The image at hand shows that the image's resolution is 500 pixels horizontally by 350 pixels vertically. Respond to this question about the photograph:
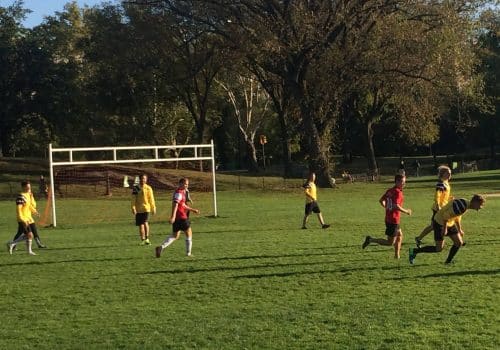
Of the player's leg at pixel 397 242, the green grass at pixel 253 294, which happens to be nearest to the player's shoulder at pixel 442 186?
the player's leg at pixel 397 242

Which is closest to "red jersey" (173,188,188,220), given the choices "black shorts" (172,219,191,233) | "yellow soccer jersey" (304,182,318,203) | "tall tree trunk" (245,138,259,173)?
"black shorts" (172,219,191,233)

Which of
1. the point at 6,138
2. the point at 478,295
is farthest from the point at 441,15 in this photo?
the point at 6,138

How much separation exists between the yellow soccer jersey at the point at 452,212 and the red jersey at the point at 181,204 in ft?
16.5

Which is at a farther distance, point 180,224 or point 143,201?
point 143,201

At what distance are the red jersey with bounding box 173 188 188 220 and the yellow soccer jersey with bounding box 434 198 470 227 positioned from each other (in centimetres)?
502

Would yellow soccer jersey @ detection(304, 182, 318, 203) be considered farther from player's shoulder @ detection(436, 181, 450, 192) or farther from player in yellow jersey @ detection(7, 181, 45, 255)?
player in yellow jersey @ detection(7, 181, 45, 255)

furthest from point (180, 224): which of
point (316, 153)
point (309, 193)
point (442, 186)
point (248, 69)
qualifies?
point (248, 69)

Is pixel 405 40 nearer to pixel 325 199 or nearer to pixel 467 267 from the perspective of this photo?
pixel 325 199

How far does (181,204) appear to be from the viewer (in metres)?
13.7

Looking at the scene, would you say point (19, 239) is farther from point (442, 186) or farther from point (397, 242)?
point (442, 186)

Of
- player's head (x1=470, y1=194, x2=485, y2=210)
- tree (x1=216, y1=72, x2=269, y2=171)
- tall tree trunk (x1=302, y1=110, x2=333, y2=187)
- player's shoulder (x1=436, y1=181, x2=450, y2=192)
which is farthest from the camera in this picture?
tree (x1=216, y1=72, x2=269, y2=171)

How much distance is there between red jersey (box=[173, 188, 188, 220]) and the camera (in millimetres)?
13547

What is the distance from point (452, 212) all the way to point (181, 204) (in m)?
5.37

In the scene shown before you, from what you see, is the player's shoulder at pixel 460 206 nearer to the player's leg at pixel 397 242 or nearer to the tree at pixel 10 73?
the player's leg at pixel 397 242
